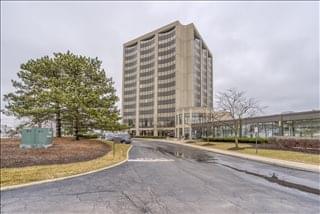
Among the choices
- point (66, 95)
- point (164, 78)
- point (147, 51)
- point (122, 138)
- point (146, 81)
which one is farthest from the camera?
point (147, 51)

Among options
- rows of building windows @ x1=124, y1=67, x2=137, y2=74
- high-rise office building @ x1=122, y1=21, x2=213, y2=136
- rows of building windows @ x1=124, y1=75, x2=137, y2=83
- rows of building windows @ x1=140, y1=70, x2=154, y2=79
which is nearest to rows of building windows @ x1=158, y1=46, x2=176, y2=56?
high-rise office building @ x1=122, y1=21, x2=213, y2=136

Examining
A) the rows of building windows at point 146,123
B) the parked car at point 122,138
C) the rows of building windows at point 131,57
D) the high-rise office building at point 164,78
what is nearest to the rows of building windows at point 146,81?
the high-rise office building at point 164,78

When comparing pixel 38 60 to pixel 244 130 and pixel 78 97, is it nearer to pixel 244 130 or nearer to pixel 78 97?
pixel 78 97

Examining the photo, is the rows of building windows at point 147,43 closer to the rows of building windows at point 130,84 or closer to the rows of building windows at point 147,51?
the rows of building windows at point 147,51

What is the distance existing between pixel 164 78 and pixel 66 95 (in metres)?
81.0

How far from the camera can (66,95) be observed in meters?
23.6

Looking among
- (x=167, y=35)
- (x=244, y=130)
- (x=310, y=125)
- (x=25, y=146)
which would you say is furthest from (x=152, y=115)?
(x=25, y=146)

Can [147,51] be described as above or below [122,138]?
above

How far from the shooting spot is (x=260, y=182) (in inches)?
415

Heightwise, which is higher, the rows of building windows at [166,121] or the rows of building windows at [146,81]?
the rows of building windows at [146,81]

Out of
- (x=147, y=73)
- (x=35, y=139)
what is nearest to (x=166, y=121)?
(x=147, y=73)

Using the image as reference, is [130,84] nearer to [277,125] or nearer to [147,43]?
[147,43]

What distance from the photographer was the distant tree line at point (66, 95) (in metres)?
24.6

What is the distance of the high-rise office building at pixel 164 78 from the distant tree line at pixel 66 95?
64391mm
